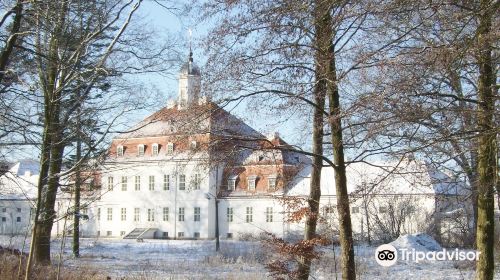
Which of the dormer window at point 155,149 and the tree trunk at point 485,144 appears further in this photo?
the dormer window at point 155,149

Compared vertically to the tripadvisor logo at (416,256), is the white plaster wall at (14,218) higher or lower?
higher

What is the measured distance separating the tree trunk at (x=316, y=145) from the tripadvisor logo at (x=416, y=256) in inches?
119

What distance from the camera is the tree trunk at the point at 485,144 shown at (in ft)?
23.0

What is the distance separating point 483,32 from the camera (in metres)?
7.13

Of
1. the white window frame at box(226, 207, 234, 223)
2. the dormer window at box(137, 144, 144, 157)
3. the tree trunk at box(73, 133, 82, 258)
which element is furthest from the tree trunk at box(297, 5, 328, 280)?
the dormer window at box(137, 144, 144, 157)

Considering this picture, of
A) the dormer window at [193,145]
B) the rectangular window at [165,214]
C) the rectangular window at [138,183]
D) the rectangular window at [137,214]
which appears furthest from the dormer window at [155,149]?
the dormer window at [193,145]

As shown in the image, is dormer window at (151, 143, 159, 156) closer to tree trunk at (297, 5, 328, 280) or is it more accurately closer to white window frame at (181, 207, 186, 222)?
white window frame at (181, 207, 186, 222)

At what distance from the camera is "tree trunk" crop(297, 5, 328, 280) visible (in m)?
9.21

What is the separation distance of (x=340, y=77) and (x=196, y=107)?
2.51 m

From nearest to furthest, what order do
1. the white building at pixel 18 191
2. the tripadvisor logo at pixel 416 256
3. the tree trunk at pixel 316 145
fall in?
the tree trunk at pixel 316 145
the white building at pixel 18 191
the tripadvisor logo at pixel 416 256

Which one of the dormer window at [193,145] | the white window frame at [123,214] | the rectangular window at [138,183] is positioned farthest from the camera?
the rectangular window at [138,183]

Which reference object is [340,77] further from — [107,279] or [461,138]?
[107,279]

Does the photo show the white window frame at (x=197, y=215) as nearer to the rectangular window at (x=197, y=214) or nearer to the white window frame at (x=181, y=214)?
the rectangular window at (x=197, y=214)

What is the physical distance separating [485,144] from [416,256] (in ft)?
40.7
